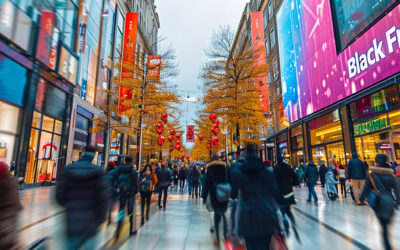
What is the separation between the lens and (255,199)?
271 cm

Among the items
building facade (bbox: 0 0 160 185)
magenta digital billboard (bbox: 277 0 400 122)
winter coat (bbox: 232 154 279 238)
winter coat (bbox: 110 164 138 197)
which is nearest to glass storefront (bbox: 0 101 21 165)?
building facade (bbox: 0 0 160 185)

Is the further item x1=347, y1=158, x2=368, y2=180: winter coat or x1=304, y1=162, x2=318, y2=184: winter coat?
x1=304, y1=162, x2=318, y2=184: winter coat

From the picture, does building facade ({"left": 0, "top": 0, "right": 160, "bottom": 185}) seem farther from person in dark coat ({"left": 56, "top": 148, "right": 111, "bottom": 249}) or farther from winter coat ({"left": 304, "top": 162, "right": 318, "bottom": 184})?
winter coat ({"left": 304, "top": 162, "right": 318, "bottom": 184})

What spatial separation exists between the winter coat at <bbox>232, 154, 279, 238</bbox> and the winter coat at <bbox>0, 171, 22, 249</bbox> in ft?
9.39

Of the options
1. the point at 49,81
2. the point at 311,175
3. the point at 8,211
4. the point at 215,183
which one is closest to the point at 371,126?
the point at 311,175

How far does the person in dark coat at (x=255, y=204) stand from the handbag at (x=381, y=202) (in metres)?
2.48

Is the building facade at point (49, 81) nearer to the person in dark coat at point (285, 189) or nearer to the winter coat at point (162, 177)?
the winter coat at point (162, 177)

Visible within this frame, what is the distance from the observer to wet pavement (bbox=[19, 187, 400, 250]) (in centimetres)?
455

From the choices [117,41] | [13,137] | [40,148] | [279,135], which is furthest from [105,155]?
[279,135]

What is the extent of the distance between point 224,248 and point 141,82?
46.8 feet

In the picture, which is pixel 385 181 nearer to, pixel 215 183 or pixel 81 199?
pixel 215 183

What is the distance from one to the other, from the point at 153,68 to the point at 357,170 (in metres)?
14.3

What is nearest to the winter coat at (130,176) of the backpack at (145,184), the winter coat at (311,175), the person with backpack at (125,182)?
the person with backpack at (125,182)

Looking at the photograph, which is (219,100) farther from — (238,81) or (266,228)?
(266,228)
